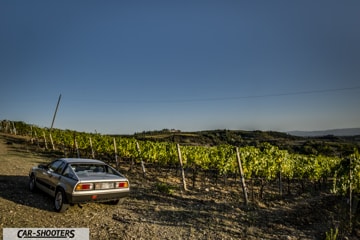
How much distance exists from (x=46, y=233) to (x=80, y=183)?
1.26 meters

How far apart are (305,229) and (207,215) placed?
2.77m

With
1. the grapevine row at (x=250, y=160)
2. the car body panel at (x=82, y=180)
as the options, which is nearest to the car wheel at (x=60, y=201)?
the car body panel at (x=82, y=180)

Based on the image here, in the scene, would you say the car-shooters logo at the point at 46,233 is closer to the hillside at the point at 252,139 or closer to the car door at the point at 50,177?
the car door at the point at 50,177

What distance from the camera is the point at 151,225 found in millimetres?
6270

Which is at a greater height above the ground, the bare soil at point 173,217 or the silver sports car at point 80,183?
the silver sports car at point 80,183

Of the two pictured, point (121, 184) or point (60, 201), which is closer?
point (60, 201)

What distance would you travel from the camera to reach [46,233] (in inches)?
211

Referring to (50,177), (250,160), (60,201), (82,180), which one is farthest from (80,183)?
(250,160)

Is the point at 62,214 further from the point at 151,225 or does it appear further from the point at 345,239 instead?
the point at 345,239

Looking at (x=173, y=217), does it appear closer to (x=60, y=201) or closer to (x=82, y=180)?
(x=82, y=180)

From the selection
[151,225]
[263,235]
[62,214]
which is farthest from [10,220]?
[263,235]

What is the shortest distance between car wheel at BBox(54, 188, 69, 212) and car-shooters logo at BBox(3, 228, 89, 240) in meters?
0.84

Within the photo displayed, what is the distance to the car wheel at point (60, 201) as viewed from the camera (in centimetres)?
629

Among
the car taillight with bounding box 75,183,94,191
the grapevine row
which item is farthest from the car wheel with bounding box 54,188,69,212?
the grapevine row
